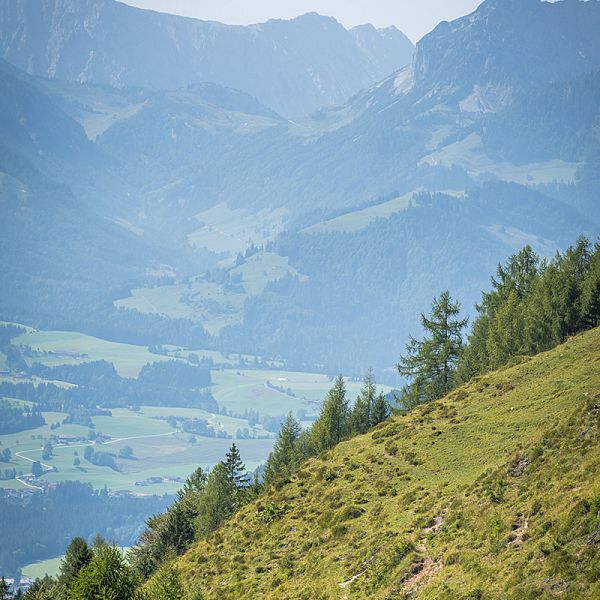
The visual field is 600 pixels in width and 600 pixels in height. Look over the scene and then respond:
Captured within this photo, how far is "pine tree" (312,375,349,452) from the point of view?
9638 centimetres

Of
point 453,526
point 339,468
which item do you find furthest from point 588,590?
point 339,468

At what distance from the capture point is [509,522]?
4809cm

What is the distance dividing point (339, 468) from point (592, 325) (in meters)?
30.4

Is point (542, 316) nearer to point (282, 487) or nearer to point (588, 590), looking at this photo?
point (282, 487)

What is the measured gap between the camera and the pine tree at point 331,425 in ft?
316

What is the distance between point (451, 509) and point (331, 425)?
43.0 m

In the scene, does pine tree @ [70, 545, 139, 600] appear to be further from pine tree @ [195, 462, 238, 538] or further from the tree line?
the tree line

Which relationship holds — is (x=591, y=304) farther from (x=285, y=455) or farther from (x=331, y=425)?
(x=285, y=455)

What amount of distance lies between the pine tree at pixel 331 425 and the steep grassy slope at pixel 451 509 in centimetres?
1501

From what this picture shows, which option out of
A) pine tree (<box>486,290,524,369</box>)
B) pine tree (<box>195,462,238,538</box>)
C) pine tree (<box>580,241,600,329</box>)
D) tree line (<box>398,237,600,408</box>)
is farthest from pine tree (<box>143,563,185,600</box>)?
pine tree (<box>580,241,600,329</box>)

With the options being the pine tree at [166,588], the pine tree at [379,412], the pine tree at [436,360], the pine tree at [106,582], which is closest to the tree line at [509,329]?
the pine tree at [436,360]

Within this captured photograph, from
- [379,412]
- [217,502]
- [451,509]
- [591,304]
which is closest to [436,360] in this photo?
[379,412]

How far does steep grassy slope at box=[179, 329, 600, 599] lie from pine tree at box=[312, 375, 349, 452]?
15.0 metres

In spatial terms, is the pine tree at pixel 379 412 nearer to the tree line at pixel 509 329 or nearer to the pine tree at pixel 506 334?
the tree line at pixel 509 329
